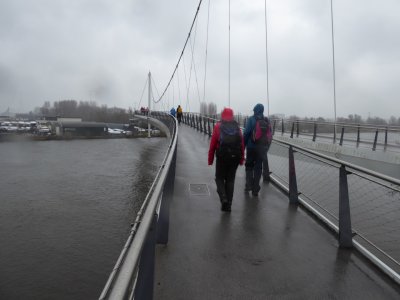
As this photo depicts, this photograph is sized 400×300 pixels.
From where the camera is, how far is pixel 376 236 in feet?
19.8

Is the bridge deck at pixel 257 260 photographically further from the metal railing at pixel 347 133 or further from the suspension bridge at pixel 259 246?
the metal railing at pixel 347 133

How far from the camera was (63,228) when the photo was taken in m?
11.7

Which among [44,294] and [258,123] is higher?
[258,123]

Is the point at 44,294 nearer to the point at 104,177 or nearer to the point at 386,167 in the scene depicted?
the point at 386,167

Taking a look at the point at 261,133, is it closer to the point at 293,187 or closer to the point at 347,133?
the point at 293,187

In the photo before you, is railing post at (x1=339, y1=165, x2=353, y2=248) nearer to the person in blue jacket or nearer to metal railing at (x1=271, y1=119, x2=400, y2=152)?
the person in blue jacket

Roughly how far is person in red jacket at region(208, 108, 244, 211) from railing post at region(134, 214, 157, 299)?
2747mm

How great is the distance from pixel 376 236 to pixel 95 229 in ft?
28.4

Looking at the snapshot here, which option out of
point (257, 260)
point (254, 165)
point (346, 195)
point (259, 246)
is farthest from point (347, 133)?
point (257, 260)

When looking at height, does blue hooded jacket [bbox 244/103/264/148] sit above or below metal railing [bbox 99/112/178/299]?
above

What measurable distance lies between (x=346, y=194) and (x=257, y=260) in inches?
51.6

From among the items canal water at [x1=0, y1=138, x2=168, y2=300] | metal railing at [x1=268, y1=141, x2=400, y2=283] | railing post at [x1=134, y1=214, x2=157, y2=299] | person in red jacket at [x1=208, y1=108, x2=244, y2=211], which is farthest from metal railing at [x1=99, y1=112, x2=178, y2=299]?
canal water at [x1=0, y1=138, x2=168, y2=300]

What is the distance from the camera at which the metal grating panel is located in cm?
Result: 597

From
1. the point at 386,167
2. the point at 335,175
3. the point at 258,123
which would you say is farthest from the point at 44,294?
the point at 386,167
